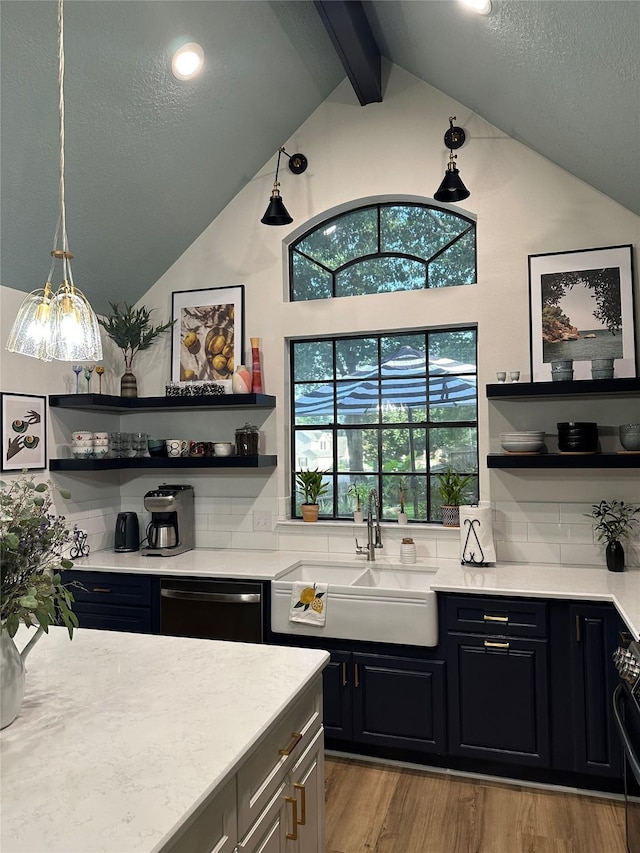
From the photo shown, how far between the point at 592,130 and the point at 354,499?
2.44 m

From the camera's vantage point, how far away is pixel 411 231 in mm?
4078

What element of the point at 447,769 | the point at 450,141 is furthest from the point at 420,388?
the point at 447,769

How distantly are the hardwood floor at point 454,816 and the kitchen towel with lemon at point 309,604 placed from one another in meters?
0.75

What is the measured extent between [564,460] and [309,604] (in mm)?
1528

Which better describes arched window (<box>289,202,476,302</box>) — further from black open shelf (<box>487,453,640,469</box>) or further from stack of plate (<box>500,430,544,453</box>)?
black open shelf (<box>487,453,640,469</box>)

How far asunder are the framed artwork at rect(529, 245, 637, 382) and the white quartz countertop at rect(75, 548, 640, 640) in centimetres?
107

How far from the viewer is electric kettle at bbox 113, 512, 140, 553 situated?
420cm

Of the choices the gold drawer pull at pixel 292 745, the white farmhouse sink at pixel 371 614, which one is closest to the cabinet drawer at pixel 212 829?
the gold drawer pull at pixel 292 745

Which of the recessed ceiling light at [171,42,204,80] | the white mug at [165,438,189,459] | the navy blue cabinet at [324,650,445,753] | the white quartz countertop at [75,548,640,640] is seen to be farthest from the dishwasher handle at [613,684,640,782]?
the recessed ceiling light at [171,42,204,80]

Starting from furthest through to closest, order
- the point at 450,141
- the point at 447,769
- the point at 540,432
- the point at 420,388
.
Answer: the point at 420,388 < the point at 450,141 < the point at 540,432 < the point at 447,769

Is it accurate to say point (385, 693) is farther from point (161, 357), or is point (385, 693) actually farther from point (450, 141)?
point (450, 141)

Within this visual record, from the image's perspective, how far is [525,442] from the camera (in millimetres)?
3449

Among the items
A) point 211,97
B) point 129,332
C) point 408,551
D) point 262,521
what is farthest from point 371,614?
point 211,97

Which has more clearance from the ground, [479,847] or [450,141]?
[450,141]
